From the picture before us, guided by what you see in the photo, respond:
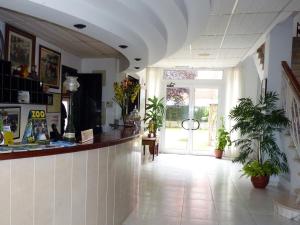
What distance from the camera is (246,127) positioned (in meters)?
4.84

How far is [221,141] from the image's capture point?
786cm

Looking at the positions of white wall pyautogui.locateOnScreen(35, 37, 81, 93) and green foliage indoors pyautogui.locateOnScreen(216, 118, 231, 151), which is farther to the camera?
green foliage indoors pyautogui.locateOnScreen(216, 118, 231, 151)

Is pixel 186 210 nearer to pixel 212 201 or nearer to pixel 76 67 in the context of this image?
pixel 212 201

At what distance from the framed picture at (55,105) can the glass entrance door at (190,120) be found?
4.23m

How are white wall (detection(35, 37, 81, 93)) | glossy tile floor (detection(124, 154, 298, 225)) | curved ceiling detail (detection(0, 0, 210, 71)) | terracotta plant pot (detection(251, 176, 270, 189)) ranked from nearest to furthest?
curved ceiling detail (detection(0, 0, 210, 71)) → glossy tile floor (detection(124, 154, 298, 225)) → white wall (detection(35, 37, 81, 93)) → terracotta plant pot (detection(251, 176, 270, 189))

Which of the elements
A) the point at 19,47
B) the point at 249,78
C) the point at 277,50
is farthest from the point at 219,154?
the point at 19,47

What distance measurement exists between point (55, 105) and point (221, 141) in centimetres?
491

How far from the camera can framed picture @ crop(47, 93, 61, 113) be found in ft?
16.0

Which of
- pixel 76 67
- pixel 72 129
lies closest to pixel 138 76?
pixel 76 67

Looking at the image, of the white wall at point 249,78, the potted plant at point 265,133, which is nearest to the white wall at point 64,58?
the potted plant at point 265,133

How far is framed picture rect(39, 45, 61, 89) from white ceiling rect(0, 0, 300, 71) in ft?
0.73

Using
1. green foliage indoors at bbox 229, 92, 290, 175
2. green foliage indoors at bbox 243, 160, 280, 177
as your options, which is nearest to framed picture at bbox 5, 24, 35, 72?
green foliage indoors at bbox 229, 92, 290, 175

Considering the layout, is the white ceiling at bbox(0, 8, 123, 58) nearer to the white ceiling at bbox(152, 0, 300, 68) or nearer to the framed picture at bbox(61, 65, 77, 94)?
the framed picture at bbox(61, 65, 77, 94)

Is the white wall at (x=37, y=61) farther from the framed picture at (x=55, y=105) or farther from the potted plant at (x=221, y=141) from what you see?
the potted plant at (x=221, y=141)
